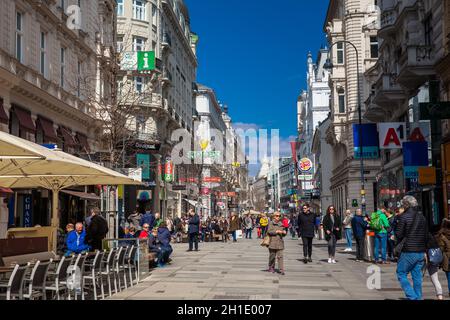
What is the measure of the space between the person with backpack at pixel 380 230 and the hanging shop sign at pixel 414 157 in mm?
6743

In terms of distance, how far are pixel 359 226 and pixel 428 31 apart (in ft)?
36.4

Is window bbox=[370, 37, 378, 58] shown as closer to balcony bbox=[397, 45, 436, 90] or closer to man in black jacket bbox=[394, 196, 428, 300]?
balcony bbox=[397, 45, 436, 90]

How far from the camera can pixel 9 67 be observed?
75.3 feet

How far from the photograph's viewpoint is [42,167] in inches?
501

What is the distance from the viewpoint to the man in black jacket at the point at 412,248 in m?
10.3

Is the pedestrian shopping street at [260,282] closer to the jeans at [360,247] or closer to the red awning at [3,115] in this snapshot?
the jeans at [360,247]

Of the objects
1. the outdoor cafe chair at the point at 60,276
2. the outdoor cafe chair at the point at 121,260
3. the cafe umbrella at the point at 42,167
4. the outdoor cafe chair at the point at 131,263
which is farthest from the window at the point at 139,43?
the outdoor cafe chair at the point at 60,276

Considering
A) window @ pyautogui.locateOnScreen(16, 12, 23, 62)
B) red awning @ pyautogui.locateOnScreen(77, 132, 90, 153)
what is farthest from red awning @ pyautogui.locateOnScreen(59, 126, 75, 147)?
window @ pyautogui.locateOnScreen(16, 12, 23, 62)

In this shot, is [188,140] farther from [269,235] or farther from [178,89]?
[269,235]

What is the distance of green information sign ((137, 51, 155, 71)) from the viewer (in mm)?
33188

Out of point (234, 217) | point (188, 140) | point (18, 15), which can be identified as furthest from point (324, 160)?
point (18, 15)

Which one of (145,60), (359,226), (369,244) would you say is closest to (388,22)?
(145,60)

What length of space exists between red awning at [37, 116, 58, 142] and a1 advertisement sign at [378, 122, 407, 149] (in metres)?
15.1

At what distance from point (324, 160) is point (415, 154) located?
5194 centimetres
